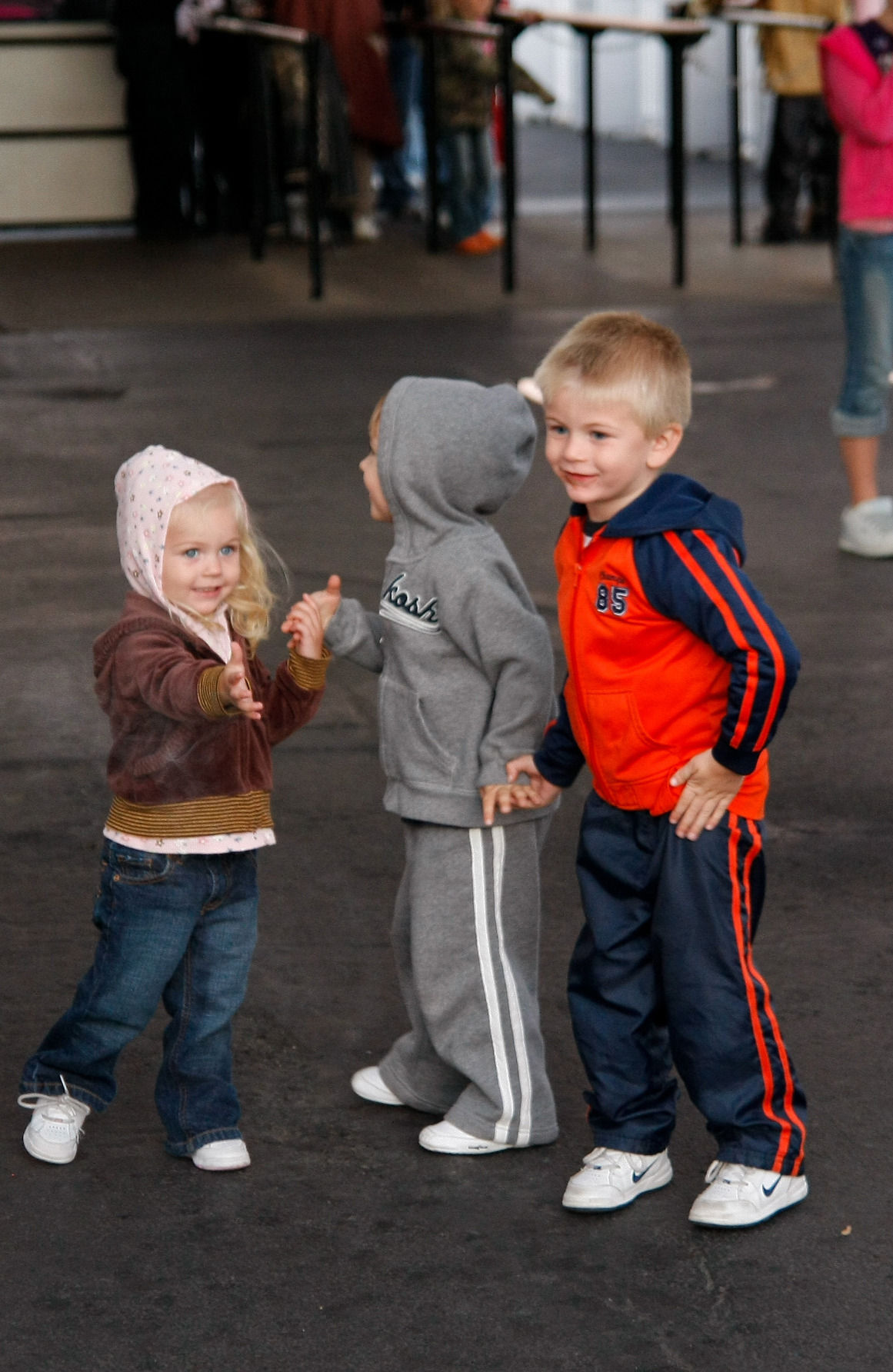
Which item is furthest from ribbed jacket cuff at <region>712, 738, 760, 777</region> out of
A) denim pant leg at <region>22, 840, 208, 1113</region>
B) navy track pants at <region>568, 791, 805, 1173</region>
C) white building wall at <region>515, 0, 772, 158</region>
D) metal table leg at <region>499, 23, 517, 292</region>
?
white building wall at <region>515, 0, 772, 158</region>

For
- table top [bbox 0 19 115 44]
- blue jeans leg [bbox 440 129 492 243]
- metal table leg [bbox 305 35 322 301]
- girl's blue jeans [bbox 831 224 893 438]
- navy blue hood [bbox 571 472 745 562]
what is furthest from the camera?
table top [bbox 0 19 115 44]

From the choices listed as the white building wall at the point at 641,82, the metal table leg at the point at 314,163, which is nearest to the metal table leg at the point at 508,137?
the metal table leg at the point at 314,163

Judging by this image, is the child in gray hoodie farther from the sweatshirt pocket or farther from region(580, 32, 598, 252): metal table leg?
region(580, 32, 598, 252): metal table leg

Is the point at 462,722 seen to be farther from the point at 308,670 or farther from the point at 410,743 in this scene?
the point at 308,670

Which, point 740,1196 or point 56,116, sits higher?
point 56,116

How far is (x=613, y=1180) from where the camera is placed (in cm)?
319

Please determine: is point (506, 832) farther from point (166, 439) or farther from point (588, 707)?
point (166, 439)

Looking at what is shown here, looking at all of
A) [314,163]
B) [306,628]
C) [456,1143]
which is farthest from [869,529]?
[314,163]

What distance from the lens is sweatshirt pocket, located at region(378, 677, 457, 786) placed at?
3271 mm

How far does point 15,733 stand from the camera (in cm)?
539

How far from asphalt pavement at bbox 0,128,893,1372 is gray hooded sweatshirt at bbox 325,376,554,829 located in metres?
0.65

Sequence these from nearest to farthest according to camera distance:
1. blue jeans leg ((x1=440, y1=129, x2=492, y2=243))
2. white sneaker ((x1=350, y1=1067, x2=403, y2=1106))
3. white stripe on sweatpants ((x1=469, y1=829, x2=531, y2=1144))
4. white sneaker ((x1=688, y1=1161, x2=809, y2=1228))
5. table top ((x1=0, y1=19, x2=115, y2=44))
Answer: white sneaker ((x1=688, y1=1161, x2=809, y2=1228)), white stripe on sweatpants ((x1=469, y1=829, x2=531, y2=1144)), white sneaker ((x1=350, y1=1067, x2=403, y2=1106)), blue jeans leg ((x1=440, y1=129, x2=492, y2=243)), table top ((x1=0, y1=19, x2=115, y2=44))

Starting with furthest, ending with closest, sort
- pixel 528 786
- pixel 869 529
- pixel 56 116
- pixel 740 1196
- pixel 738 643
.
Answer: pixel 56 116 → pixel 869 529 → pixel 528 786 → pixel 740 1196 → pixel 738 643

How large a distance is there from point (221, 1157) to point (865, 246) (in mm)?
4445
